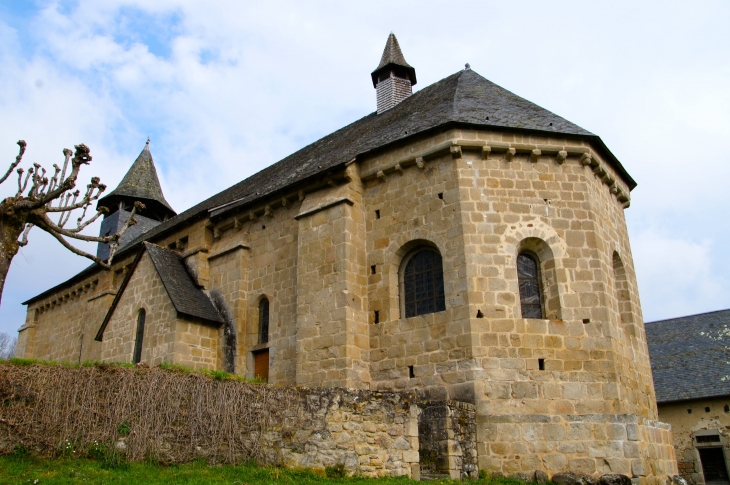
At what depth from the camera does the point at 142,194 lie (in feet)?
108

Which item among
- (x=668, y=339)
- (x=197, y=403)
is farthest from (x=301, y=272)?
(x=668, y=339)

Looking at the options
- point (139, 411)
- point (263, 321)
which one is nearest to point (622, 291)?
point (263, 321)

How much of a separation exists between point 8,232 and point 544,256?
10.9m

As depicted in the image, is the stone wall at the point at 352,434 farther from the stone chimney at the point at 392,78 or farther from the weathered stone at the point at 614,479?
the stone chimney at the point at 392,78

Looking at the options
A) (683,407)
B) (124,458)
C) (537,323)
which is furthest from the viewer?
(683,407)

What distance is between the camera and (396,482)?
9250 millimetres

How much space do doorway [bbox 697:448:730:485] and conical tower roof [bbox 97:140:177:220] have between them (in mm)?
27411

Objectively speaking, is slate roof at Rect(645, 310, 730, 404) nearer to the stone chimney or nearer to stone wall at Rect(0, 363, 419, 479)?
the stone chimney

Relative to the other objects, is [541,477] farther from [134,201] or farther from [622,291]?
[134,201]

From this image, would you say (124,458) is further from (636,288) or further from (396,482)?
(636,288)

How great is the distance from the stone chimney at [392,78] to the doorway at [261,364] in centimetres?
1046

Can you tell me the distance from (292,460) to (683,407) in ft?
58.6

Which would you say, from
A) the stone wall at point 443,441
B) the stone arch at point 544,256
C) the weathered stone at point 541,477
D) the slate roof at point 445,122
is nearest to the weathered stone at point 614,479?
the weathered stone at point 541,477

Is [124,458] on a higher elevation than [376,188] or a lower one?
lower
